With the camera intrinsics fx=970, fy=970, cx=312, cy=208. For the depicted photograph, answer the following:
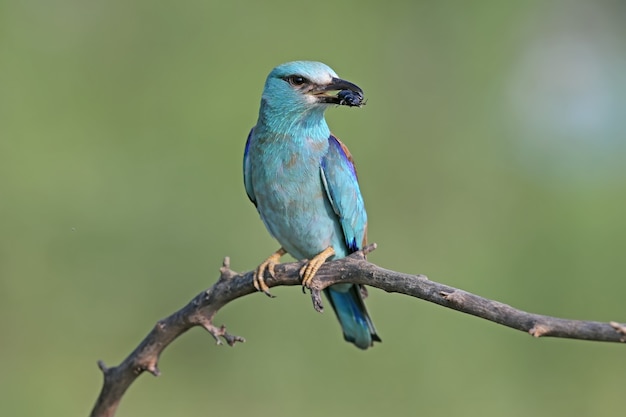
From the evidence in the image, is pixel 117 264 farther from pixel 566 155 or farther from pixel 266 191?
pixel 566 155

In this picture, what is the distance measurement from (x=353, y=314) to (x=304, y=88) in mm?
778

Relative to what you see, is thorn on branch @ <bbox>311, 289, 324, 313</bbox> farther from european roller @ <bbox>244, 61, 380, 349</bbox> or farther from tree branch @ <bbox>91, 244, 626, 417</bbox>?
european roller @ <bbox>244, 61, 380, 349</bbox>

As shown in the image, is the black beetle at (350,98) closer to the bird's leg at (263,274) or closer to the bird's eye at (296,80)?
the bird's eye at (296,80)

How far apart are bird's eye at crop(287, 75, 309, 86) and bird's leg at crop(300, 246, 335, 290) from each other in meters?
0.55

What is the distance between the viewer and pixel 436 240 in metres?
5.34

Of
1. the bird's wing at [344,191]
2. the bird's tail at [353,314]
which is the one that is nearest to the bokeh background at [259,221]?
the bird's tail at [353,314]

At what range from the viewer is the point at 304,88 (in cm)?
305

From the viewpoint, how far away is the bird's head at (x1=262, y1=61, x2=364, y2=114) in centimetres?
301

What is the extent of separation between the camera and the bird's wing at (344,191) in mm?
3135

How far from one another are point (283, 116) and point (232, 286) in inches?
30.9

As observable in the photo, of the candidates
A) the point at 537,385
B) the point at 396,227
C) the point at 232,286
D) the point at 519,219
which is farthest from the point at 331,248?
the point at 519,219

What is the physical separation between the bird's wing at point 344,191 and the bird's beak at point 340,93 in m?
0.21

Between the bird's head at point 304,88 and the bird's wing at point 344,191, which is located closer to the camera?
the bird's head at point 304,88

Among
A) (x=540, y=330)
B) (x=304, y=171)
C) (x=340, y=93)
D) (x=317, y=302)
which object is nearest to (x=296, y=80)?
(x=340, y=93)
